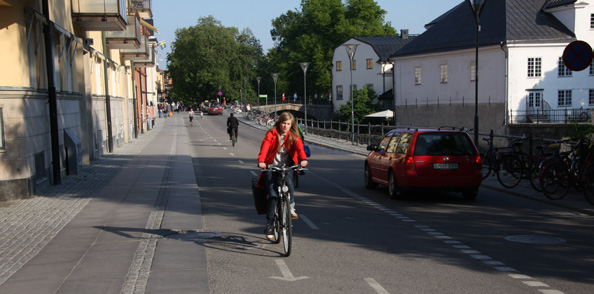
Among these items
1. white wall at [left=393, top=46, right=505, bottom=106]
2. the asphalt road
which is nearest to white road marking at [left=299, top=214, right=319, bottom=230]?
the asphalt road

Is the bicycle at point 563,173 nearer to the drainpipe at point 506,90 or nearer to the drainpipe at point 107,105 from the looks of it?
the drainpipe at point 107,105

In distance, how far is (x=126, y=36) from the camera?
31.0 meters

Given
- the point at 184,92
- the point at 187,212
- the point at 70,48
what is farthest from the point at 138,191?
the point at 184,92

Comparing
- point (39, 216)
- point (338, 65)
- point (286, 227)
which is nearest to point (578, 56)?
point (286, 227)

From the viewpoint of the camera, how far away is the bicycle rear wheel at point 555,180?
13.0 metres

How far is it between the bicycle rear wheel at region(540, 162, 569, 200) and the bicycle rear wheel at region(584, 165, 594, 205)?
0.84 metres

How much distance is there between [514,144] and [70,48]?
14758 millimetres

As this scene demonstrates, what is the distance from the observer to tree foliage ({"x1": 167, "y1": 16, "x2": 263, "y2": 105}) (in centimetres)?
10275

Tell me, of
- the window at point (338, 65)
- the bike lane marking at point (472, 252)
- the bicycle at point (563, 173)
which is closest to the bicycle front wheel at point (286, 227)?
the bike lane marking at point (472, 252)

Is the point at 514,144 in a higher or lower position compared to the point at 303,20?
lower

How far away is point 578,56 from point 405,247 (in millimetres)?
6003

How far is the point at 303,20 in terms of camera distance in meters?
88.5

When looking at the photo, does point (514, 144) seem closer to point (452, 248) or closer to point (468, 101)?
point (452, 248)

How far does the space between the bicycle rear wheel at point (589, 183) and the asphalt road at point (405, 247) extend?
1.88 feet
